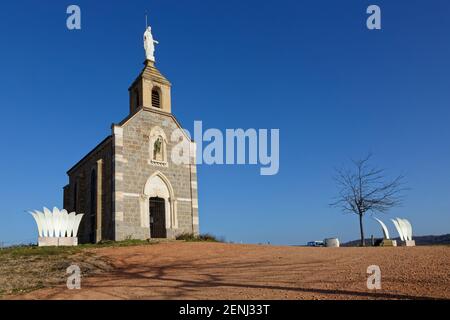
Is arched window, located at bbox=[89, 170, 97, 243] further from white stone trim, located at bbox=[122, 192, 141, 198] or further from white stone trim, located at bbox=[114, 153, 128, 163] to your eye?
white stone trim, located at bbox=[114, 153, 128, 163]

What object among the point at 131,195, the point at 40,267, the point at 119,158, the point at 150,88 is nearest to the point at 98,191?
the point at 131,195

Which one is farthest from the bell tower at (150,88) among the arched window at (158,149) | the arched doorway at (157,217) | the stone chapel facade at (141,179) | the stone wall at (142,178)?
the arched doorway at (157,217)

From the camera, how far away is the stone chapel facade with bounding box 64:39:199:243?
2312cm

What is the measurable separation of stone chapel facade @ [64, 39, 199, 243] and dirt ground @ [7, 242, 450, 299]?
400 inches

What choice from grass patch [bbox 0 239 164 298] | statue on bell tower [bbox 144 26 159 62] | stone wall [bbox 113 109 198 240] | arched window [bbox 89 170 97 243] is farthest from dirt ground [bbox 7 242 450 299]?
statue on bell tower [bbox 144 26 159 62]

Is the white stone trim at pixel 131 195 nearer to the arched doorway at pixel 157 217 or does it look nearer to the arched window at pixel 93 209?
the arched doorway at pixel 157 217

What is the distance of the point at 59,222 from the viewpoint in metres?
19.9

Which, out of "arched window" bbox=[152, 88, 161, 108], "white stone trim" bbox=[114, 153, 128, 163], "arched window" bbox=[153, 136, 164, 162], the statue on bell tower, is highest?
the statue on bell tower

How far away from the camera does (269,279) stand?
28.7 feet

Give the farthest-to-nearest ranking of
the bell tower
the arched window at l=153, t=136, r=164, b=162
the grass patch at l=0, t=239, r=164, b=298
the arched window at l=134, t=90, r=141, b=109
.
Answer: the arched window at l=134, t=90, r=141, b=109, the bell tower, the arched window at l=153, t=136, r=164, b=162, the grass patch at l=0, t=239, r=164, b=298

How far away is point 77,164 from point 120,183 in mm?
9171

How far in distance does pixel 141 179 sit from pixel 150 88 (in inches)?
278
